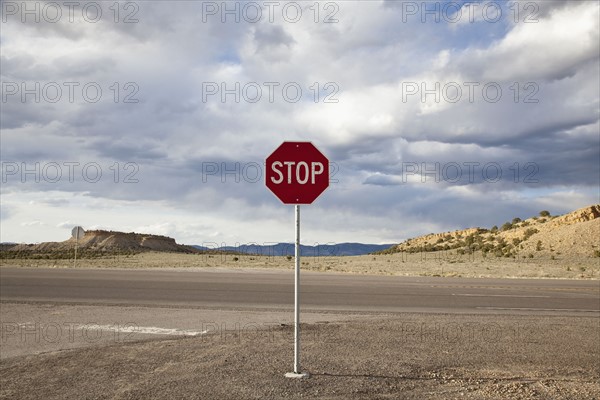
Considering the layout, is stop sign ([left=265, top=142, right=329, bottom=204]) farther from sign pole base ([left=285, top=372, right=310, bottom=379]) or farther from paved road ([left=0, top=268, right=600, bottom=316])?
paved road ([left=0, top=268, right=600, bottom=316])

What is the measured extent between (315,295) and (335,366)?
10.1 m

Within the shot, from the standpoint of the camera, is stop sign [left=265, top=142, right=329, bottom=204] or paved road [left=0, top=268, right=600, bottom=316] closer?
stop sign [left=265, top=142, right=329, bottom=204]

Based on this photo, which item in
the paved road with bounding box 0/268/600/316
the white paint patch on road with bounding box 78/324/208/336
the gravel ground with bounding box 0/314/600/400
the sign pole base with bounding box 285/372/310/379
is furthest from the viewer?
the paved road with bounding box 0/268/600/316

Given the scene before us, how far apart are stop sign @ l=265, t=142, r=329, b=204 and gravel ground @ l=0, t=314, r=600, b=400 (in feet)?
7.88

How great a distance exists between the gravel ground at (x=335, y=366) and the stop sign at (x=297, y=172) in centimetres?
240

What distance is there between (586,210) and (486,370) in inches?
2764

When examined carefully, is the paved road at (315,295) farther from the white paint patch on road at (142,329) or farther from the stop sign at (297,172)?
the stop sign at (297,172)

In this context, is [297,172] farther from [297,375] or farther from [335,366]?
[335,366]

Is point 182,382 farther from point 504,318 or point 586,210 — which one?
point 586,210

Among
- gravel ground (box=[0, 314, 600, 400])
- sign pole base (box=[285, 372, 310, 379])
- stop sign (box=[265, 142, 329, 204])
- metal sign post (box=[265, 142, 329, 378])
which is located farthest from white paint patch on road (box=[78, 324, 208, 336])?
stop sign (box=[265, 142, 329, 204])

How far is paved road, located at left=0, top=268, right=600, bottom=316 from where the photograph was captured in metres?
15.2

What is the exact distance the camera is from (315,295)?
58.2 ft

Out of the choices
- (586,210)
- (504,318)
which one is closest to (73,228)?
(504,318)

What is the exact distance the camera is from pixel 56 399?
6414 mm
